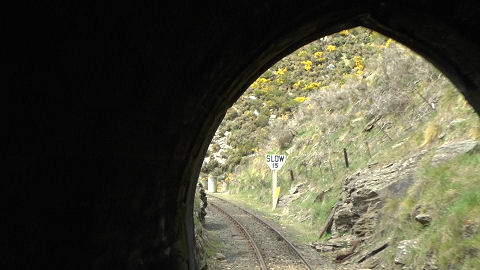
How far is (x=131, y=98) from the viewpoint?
2855 mm

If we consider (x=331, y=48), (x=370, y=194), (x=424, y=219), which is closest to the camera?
(x=424, y=219)

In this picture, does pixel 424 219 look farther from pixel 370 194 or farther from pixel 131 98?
pixel 131 98

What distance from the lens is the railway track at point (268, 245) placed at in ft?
29.8

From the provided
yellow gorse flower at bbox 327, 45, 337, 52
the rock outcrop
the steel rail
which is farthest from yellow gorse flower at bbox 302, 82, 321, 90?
the rock outcrop

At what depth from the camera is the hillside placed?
7.06 meters

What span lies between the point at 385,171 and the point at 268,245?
4.06 meters

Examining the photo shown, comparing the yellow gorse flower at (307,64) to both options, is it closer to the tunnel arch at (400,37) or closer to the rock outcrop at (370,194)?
the rock outcrop at (370,194)

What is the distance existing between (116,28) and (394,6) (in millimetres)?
2560

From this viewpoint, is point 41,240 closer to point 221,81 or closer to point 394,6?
point 221,81

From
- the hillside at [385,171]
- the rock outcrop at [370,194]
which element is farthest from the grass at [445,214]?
the rock outcrop at [370,194]

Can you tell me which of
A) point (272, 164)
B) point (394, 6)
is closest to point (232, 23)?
point (394, 6)

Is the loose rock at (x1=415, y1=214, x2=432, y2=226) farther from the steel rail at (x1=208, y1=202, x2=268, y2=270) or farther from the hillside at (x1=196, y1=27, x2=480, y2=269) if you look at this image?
the steel rail at (x1=208, y1=202, x2=268, y2=270)

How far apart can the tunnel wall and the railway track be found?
5.49m

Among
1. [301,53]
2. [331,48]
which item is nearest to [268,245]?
[331,48]
